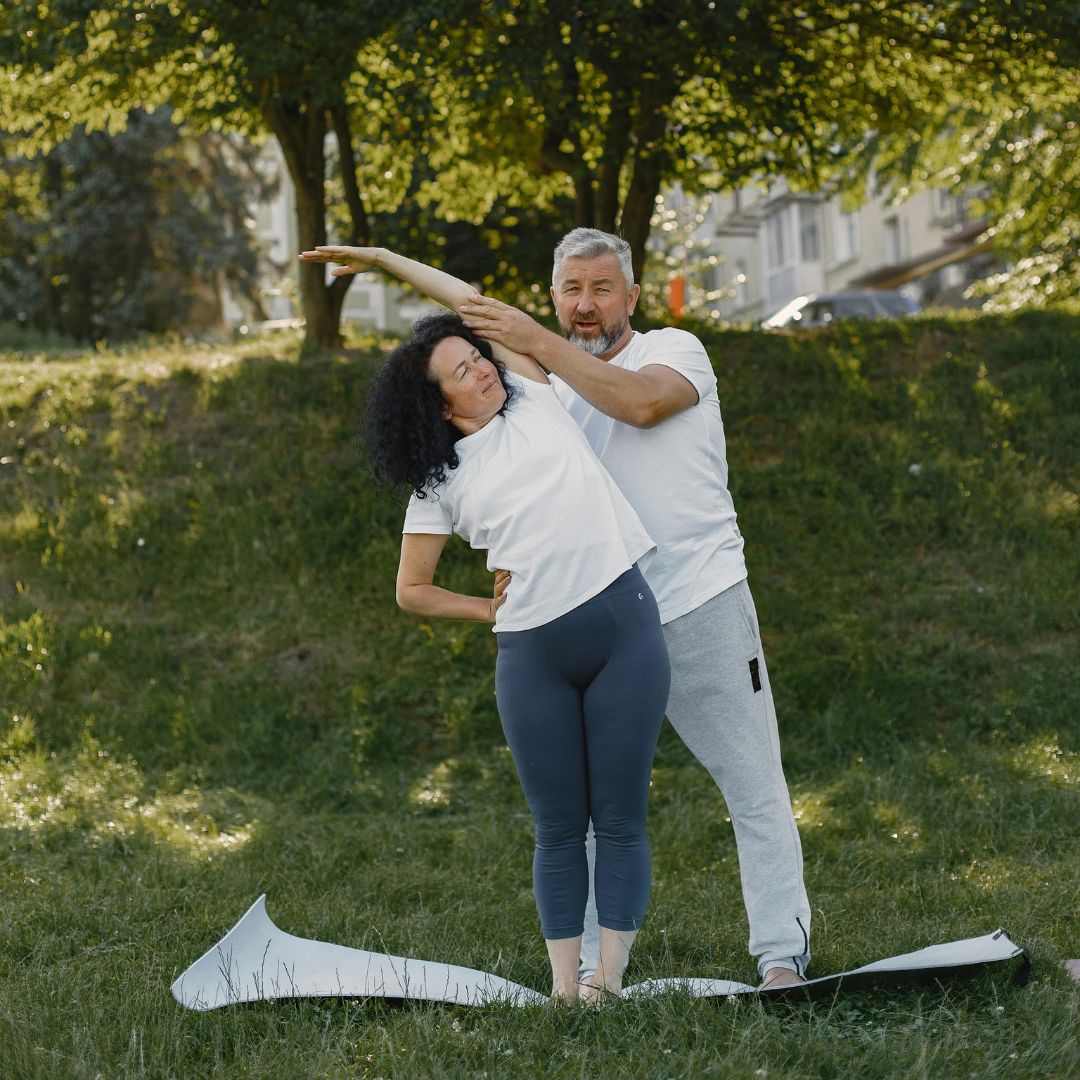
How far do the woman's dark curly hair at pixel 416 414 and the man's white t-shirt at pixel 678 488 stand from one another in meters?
0.42

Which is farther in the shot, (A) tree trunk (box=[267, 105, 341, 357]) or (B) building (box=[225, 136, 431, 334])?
(B) building (box=[225, 136, 431, 334])

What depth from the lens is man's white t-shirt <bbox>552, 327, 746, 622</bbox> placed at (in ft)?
13.0

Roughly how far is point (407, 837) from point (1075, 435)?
6160 millimetres

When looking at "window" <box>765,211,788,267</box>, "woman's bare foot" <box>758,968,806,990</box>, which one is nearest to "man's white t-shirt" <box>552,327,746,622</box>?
"woman's bare foot" <box>758,968,806,990</box>

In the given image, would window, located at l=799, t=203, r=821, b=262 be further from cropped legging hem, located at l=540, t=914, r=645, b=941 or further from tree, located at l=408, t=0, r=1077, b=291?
cropped legging hem, located at l=540, t=914, r=645, b=941

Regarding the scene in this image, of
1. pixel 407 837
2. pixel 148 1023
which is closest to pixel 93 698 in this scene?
pixel 407 837

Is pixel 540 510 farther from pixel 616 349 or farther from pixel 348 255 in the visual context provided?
pixel 348 255

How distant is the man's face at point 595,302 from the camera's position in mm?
4016

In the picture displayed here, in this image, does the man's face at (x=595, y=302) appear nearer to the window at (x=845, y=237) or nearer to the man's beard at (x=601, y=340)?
the man's beard at (x=601, y=340)

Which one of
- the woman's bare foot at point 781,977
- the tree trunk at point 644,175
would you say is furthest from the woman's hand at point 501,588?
the tree trunk at point 644,175

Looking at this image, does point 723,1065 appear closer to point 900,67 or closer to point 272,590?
point 272,590

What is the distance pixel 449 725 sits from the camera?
8117 mm

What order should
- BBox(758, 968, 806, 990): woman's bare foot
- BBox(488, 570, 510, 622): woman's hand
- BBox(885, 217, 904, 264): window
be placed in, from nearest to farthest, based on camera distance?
BBox(488, 570, 510, 622): woman's hand < BBox(758, 968, 806, 990): woman's bare foot < BBox(885, 217, 904, 264): window

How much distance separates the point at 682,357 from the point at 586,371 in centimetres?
34
